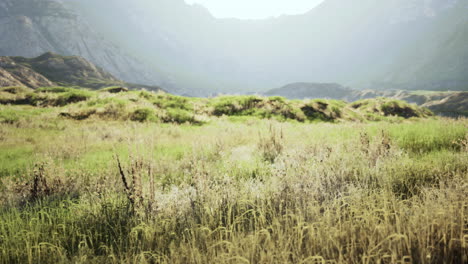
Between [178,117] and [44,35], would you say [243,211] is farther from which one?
[44,35]

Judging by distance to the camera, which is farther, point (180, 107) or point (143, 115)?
point (180, 107)

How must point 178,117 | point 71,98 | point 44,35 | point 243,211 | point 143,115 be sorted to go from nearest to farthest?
point 243,211
point 143,115
point 178,117
point 71,98
point 44,35

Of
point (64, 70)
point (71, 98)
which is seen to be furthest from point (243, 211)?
point (64, 70)

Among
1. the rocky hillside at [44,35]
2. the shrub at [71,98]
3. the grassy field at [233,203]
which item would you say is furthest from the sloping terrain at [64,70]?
the grassy field at [233,203]

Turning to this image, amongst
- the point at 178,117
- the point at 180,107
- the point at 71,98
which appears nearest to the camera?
the point at 178,117

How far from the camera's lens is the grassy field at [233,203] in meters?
2.27

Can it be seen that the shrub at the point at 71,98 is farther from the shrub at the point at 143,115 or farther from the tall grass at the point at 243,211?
the tall grass at the point at 243,211

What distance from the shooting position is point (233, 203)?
3316mm

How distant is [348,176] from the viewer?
4.22 meters

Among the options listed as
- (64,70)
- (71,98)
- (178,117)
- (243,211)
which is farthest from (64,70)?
(243,211)

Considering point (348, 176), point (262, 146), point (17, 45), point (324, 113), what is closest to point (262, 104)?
point (324, 113)

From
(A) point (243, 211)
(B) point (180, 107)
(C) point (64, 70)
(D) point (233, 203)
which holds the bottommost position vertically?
(A) point (243, 211)

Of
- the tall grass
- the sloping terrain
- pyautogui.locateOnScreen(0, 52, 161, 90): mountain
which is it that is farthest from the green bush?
the sloping terrain

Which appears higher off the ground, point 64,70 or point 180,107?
point 64,70
